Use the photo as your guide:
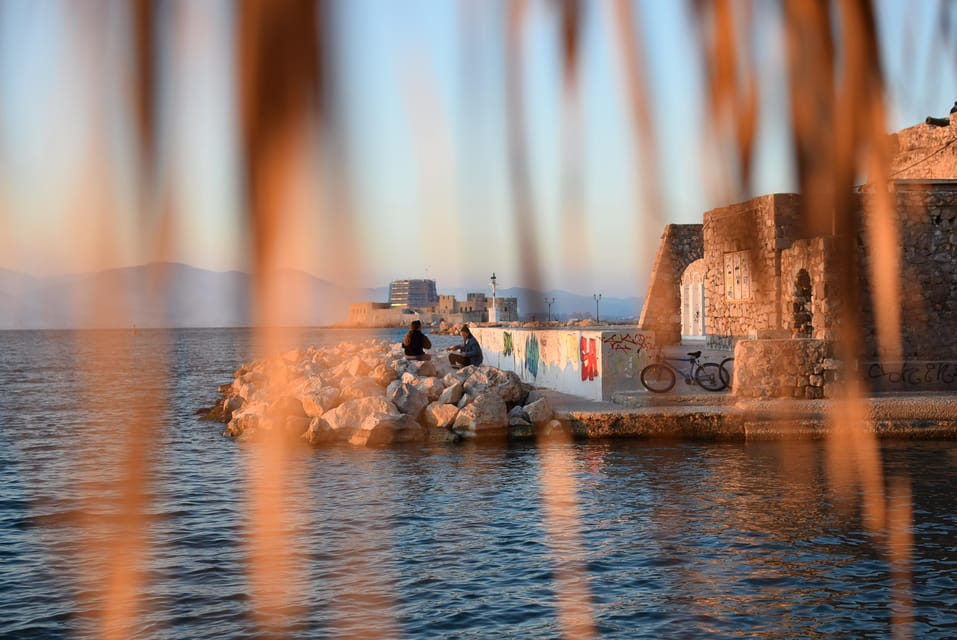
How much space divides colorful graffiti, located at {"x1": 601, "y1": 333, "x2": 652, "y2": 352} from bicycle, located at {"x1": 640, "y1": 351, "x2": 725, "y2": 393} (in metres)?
0.49

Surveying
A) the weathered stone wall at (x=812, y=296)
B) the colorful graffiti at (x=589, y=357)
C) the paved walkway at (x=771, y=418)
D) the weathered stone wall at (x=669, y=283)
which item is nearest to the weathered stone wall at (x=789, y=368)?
the paved walkway at (x=771, y=418)

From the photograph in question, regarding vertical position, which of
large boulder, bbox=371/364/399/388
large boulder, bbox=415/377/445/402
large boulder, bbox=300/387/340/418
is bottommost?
large boulder, bbox=300/387/340/418

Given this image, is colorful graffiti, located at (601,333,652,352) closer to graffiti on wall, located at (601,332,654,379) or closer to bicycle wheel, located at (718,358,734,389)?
graffiti on wall, located at (601,332,654,379)

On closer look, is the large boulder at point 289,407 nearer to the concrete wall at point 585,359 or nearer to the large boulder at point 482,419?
the large boulder at point 482,419

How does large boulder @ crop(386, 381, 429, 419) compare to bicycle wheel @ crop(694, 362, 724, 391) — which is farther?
bicycle wheel @ crop(694, 362, 724, 391)

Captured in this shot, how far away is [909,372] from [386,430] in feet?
38.5

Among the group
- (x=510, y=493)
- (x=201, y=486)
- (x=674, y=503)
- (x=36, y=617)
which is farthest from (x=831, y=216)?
(x=201, y=486)

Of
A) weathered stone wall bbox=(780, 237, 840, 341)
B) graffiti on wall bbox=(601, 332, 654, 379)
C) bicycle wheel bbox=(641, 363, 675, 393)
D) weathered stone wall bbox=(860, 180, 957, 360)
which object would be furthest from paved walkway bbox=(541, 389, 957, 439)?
weathered stone wall bbox=(860, 180, 957, 360)

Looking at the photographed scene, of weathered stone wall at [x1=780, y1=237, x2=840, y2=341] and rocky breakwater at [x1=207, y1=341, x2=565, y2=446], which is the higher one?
weathered stone wall at [x1=780, y1=237, x2=840, y2=341]

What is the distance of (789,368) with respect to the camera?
63.2 ft

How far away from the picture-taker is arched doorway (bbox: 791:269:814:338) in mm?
21141

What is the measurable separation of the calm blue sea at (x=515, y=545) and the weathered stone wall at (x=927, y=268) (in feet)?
14.5

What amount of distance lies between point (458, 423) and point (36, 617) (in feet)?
38.9

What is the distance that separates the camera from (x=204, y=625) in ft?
28.0
